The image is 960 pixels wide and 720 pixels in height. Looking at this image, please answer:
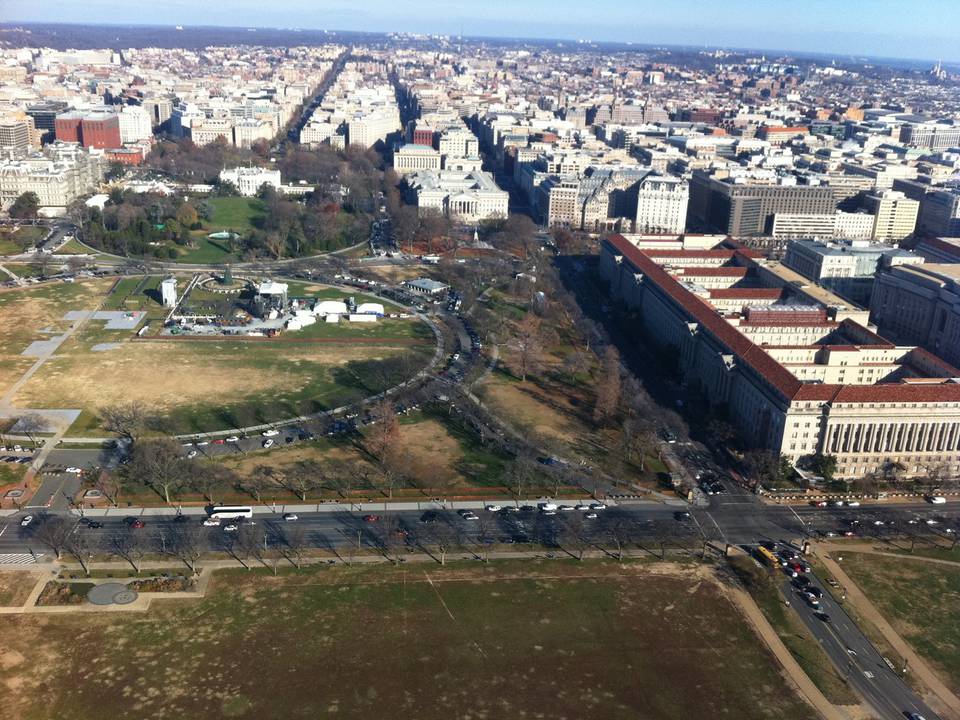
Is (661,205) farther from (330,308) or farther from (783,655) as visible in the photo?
(783,655)

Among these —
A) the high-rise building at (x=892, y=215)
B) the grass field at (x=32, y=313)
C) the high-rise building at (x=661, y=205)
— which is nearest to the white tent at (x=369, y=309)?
the grass field at (x=32, y=313)

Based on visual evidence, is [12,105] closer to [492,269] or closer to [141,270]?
[141,270]

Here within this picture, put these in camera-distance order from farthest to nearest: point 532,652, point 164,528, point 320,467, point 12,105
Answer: point 12,105
point 320,467
point 164,528
point 532,652

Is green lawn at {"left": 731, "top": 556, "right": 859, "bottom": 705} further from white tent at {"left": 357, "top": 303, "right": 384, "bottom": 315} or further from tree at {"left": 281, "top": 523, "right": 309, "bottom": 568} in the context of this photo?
white tent at {"left": 357, "top": 303, "right": 384, "bottom": 315}

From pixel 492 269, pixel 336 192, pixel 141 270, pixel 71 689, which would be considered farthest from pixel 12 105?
pixel 71 689

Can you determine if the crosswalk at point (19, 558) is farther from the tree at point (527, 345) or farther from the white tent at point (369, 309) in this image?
the white tent at point (369, 309)

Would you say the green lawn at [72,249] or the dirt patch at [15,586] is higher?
the green lawn at [72,249]
